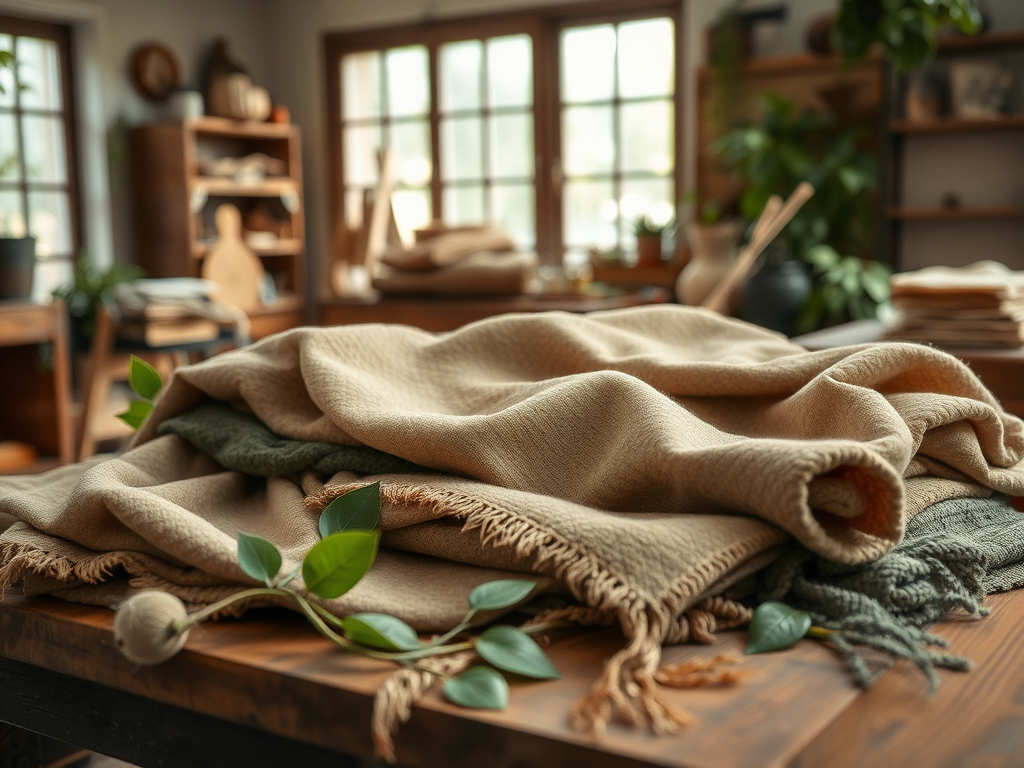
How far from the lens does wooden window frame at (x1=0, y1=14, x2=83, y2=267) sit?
199 inches

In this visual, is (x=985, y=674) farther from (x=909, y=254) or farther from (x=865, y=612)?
(x=909, y=254)

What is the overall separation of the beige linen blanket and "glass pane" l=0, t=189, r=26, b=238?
453 cm

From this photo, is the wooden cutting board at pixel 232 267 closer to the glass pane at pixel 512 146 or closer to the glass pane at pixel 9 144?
the glass pane at pixel 9 144

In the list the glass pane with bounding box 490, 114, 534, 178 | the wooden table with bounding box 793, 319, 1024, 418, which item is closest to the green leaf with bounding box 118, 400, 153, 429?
the wooden table with bounding box 793, 319, 1024, 418

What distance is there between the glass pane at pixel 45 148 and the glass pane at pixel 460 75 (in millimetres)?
2020

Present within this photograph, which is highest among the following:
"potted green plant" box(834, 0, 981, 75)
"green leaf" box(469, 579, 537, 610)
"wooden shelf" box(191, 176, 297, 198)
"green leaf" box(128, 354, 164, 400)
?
Result: "potted green plant" box(834, 0, 981, 75)

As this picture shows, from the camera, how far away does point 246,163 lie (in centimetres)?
566

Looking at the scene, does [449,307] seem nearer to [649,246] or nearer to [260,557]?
[649,246]

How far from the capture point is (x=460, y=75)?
5.79 meters

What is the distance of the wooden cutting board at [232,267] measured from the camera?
5500 millimetres

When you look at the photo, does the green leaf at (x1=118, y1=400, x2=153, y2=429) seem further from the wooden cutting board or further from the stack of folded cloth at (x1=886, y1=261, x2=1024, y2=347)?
the wooden cutting board

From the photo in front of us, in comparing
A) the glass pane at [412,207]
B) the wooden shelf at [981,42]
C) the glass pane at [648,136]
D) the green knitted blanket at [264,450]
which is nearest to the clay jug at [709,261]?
the wooden shelf at [981,42]

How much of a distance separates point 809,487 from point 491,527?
21cm

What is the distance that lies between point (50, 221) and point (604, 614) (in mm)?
5296
